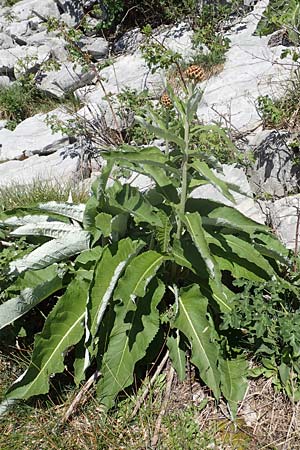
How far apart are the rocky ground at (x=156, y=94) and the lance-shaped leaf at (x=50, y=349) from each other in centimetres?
121

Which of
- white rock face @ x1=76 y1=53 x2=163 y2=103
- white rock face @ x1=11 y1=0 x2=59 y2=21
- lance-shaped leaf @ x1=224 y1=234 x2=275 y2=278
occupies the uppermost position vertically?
white rock face @ x1=11 y1=0 x2=59 y2=21

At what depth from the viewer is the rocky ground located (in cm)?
487

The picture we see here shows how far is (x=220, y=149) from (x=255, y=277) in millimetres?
2170

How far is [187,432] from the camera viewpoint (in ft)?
9.53

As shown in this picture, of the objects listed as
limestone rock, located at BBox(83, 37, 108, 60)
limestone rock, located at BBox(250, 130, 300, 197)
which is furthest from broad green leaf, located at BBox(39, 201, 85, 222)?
limestone rock, located at BBox(83, 37, 108, 60)

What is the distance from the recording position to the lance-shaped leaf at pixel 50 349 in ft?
9.69

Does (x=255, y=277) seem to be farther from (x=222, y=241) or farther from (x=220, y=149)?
(x=220, y=149)

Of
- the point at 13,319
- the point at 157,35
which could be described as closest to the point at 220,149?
the point at 13,319

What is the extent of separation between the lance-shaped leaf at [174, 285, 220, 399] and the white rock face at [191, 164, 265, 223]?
1.22 m

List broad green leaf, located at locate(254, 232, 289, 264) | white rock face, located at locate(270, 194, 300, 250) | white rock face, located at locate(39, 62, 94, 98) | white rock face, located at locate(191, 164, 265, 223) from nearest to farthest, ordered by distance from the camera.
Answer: broad green leaf, located at locate(254, 232, 289, 264) → white rock face, located at locate(270, 194, 300, 250) → white rock face, located at locate(191, 164, 265, 223) → white rock face, located at locate(39, 62, 94, 98)

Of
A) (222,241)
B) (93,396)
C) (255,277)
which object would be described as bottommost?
(93,396)

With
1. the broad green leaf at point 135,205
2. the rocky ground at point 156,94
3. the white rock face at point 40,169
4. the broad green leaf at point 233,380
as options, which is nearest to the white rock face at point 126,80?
the rocky ground at point 156,94

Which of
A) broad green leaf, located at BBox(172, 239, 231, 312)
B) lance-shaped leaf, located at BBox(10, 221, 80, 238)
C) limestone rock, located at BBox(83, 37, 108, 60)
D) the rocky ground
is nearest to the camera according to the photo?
broad green leaf, located at BBox(172, 239, 231, 312)

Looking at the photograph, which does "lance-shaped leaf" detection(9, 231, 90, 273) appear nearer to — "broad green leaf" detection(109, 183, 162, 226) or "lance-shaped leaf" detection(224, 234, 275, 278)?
"broad green leaf" detection(109, 183, 162, 226)
